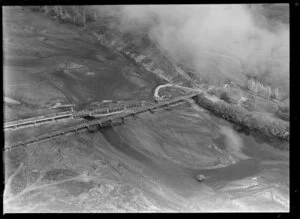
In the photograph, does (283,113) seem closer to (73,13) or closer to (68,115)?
(68,115)

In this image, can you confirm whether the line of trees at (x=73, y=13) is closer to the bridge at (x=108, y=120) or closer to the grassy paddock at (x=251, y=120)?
the bridge at (x=108, y=120)

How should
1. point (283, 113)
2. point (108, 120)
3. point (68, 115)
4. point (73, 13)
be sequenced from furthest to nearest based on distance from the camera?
point (73, 13) → point (283, 113) → point (108, 120) → point (68, 115)

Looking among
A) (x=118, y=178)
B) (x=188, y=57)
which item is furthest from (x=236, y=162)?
(x=188, y=57)

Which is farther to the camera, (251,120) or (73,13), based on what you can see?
(73,13)

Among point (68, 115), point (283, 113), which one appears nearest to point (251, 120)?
point (283, 113)

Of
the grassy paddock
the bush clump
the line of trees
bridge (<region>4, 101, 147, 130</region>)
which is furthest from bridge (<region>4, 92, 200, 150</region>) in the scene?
the line of trees

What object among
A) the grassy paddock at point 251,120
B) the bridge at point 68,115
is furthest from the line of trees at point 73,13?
the grassy paddock at point 251,120
